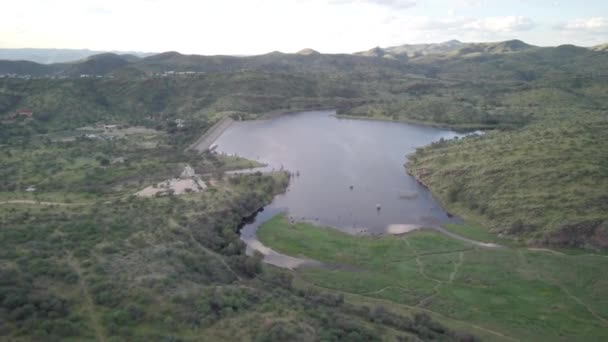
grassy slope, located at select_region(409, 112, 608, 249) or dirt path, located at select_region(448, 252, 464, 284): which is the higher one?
grassy slope, located at select_region(409, 112, 608, 249)

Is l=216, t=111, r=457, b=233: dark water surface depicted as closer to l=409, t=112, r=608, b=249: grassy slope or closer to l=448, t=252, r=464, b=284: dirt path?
l=409, t=112, r=608, b=249: grassy slope

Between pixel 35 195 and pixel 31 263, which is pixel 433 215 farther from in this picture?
pixel 35 195

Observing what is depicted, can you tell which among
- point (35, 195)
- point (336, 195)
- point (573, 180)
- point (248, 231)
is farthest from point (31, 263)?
point (573, 180)

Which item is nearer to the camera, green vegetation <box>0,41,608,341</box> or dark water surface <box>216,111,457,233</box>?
green vegetation <box>0,41,608,341</box>

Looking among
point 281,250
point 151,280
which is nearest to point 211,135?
point 281,250

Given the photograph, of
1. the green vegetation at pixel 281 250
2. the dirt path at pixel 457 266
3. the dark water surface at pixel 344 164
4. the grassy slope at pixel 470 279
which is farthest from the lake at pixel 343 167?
the dirt path at pixel 457 266

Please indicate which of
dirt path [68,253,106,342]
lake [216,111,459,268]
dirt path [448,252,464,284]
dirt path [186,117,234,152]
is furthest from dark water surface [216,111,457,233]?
dirt path [68,253,106,342]

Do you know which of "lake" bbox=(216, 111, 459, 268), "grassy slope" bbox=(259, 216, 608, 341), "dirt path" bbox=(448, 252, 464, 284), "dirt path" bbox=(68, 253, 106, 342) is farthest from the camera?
"lake" bbox=(216, 111, 459, 268)
